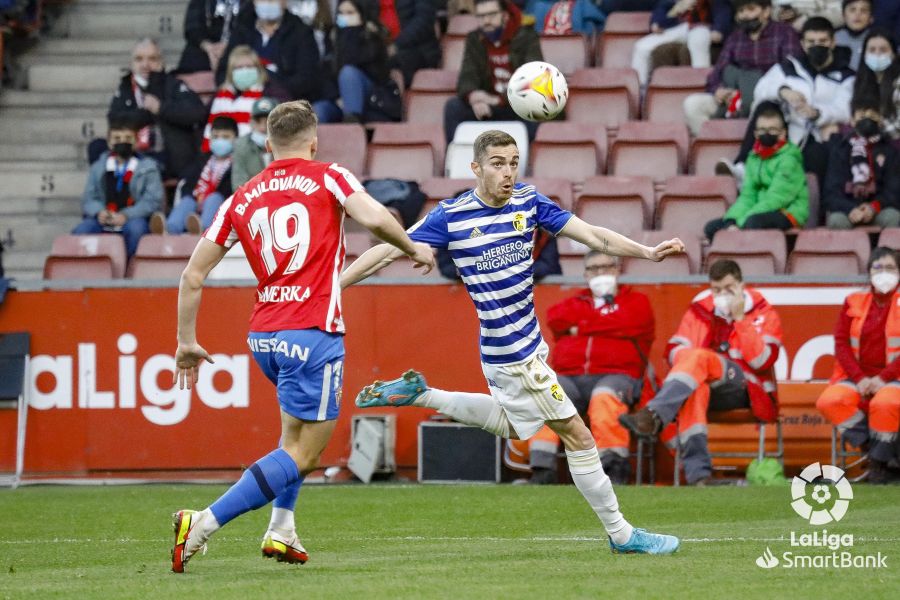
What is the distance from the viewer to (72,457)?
14.3m

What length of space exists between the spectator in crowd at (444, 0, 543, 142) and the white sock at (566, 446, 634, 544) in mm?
8314

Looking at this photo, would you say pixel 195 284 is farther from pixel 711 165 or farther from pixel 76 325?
pixel 711 165

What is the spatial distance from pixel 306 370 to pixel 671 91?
9.93 metres

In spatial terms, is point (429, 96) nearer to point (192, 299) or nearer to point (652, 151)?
point (652, 151)

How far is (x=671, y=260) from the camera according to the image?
1452 centimetres

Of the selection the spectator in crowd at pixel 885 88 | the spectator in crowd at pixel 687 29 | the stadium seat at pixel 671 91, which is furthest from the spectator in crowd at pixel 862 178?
the spectator in crowd at pixel 687 29

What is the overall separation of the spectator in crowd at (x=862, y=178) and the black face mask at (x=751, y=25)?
69.9 inches

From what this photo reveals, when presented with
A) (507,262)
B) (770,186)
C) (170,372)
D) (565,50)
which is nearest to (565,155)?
(565,50)

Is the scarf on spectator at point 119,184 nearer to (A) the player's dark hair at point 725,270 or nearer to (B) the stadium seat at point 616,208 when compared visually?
(B) the stadium seat at point 616,208

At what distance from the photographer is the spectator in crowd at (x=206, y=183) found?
15.7 m

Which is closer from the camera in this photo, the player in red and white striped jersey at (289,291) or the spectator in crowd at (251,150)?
the player in red and white striped jersey at (289,291)

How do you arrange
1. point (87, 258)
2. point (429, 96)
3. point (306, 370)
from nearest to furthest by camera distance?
point (306, 370) → point (87, 258) → point (429, 96)

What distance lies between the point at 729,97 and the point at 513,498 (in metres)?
5.85

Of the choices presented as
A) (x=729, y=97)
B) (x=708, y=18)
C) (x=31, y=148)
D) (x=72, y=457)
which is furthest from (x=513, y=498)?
(x=31, y=148)
